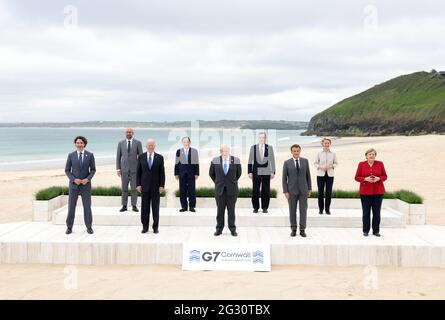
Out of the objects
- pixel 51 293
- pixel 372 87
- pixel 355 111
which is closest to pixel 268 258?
pixel 51 293

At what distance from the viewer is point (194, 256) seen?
26.5ft

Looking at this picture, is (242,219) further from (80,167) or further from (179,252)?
(80,167)

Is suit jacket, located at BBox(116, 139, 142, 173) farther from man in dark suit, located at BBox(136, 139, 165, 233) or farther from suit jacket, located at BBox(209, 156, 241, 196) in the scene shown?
suit jacket, located at BBox(209, 156, 241, 196)

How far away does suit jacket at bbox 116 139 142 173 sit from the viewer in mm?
10758

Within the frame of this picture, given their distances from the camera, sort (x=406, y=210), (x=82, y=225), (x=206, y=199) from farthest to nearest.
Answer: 1. (x=206, y=199)
2. (x=406, y=210)
3. (x=82, y=225)

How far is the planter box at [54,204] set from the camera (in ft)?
34.8

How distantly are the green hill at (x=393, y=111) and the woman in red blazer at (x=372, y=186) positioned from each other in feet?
292

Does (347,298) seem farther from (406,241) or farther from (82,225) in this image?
(82,225)

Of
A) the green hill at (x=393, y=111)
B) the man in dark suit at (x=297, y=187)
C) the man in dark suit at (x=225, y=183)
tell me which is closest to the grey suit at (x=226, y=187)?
the man in dark suit at (x=225, y=183)

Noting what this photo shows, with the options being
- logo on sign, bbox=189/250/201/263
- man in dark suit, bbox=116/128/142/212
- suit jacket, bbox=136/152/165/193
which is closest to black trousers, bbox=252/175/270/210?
suit jacket, bbox=136/152/165/193

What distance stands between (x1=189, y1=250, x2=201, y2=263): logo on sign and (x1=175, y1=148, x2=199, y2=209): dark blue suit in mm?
2754

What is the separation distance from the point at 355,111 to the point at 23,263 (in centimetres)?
13131

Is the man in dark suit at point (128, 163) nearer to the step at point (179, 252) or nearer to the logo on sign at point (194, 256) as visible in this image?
the step at point (179, 252)
